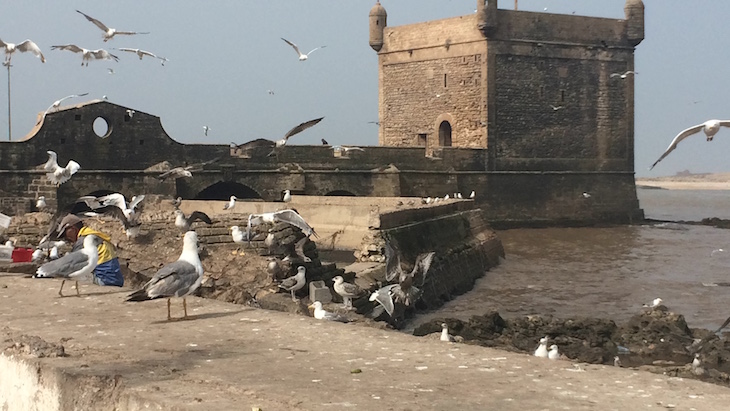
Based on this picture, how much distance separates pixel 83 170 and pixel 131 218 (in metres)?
12.5

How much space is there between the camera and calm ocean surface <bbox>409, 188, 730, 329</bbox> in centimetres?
1662

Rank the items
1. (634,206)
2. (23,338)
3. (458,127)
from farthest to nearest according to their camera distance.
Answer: (634,206) < (458,127) < (23,338)

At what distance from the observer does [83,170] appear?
23734 mm

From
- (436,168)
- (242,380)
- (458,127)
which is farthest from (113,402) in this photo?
(458,127)

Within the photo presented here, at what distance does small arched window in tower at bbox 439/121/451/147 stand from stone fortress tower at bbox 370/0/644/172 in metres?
0.04

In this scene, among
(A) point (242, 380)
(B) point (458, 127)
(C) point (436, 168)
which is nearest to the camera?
(A) point (242, 380)

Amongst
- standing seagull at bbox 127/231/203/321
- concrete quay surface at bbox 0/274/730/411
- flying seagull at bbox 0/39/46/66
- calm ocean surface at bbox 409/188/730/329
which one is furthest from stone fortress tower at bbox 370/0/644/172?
concrete quay surface at bbox 0/274/730/411

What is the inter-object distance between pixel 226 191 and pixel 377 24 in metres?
11.5

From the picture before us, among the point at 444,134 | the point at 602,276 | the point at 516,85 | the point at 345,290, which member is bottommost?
the point at 602,276

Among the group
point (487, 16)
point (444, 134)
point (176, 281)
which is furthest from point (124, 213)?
point (444, 134)

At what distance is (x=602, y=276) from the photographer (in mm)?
21688

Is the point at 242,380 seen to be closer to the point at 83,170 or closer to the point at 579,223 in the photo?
the point at 83,170

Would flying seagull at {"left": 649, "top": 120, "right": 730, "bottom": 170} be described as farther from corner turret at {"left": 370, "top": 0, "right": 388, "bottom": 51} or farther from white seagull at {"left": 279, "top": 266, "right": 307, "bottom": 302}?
corner turret at {"left": 370, "top": 0, "right": 388, "bottom": 51}

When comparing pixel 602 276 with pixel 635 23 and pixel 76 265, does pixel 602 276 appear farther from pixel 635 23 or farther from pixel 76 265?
pixel 76 265
